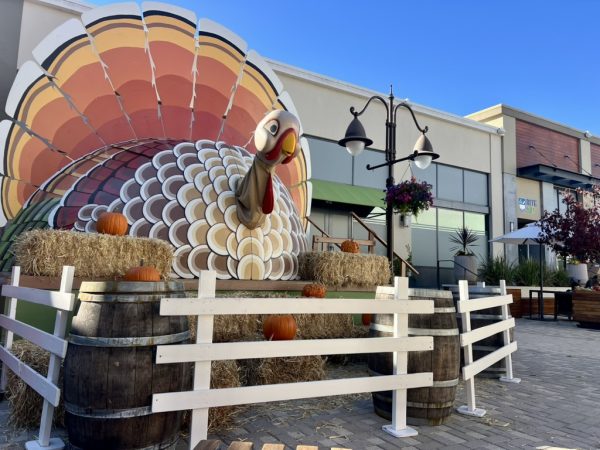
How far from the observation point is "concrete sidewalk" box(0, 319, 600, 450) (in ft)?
10.0

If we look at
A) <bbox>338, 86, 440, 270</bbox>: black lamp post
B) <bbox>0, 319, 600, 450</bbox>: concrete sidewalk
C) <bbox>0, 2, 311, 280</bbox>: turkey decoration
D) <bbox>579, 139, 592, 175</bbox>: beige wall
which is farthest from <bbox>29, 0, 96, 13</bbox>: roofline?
<bbox>579, 139, 592, 175</bbox>: beige wall

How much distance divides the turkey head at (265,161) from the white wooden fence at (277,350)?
1811mm

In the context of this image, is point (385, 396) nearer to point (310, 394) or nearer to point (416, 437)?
point (416, 437)

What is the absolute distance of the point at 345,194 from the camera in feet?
46.2

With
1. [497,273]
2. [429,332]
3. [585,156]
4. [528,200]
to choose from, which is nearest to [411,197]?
[429,332]

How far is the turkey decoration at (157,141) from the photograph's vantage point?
4.92 meters

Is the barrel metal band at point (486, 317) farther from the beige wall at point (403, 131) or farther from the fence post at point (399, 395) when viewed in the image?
the beige wall at point (403, 131)

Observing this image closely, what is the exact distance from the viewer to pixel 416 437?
320 cm

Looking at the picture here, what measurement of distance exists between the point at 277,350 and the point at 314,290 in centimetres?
271

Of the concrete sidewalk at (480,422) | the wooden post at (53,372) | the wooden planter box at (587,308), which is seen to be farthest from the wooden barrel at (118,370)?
the wooden planter box at (587,308)

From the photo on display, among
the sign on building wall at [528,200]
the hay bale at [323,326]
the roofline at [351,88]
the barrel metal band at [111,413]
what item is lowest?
the barrel metal band at [111,413]

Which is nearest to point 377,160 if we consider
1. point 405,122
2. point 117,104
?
point 405,122

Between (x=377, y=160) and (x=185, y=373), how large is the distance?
14515 mm

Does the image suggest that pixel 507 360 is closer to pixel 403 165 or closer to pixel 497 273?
pixel 497 273
